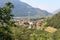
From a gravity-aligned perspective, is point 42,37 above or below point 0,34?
below

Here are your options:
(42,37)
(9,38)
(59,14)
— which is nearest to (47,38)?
(42,37)

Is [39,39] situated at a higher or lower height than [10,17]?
lower

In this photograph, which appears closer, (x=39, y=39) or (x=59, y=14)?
(x=39, y=39)

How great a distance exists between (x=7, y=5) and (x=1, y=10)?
14.7 inches

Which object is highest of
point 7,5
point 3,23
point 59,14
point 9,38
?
point 7,5

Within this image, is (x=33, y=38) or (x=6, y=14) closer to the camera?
(x=6, y=14)

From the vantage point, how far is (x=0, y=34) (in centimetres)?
834

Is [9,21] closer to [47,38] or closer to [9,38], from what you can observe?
[9,38]

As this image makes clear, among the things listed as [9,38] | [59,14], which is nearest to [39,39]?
[9,38]

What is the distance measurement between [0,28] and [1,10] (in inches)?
25.0

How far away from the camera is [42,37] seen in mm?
24750

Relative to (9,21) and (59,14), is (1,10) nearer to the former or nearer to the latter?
(9,21)

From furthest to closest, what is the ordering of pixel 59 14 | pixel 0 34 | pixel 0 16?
1. pixel 59 14
2. pixel 0 34
3. pixel 0 16

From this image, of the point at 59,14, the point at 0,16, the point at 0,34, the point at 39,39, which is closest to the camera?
the point at 0,16
